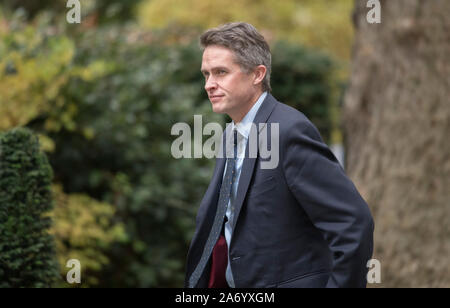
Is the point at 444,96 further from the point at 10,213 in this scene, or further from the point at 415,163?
the point at 10,213

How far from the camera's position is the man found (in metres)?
1.98

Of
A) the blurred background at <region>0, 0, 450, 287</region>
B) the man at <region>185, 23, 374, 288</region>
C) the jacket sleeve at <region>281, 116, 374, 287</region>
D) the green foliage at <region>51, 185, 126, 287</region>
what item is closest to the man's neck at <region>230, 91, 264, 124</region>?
the man at <region>185, 23, 374, 288</region>

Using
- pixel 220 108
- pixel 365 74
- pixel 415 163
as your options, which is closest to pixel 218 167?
pixel 220 108

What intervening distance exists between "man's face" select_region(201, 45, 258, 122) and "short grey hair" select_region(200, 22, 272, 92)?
0.02 m

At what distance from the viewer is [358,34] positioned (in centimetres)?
555

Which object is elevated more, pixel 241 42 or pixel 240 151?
pixel 241 42

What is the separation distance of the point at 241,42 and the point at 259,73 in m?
0.15

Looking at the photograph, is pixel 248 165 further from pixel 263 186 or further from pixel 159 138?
pixel 159 138

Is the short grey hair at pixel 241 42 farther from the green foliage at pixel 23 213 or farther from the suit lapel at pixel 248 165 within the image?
the green foliage at pixel 23 213

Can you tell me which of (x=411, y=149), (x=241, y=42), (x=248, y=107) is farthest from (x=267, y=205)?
(x=411, y=149)

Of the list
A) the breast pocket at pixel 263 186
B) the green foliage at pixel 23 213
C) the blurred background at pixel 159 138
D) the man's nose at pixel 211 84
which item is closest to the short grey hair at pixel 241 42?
the man's nose at pixel 211 84

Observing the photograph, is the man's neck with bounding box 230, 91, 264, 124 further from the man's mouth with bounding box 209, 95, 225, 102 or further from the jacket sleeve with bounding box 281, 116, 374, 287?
the jacket sleeve with bounding box 281, 116, 374, 287

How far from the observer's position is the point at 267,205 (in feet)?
7.05

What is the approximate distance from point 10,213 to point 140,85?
312 cm
